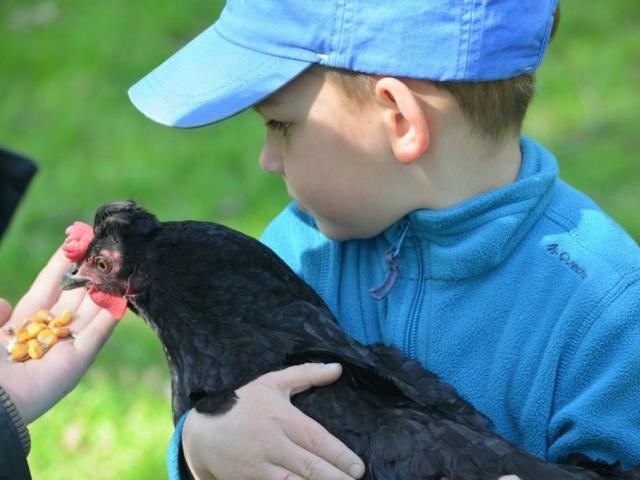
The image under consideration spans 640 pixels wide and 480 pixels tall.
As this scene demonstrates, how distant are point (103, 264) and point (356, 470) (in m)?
0.84

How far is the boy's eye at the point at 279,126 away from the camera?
248 cm

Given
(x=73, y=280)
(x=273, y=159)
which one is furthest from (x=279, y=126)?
(x=73, y=280)

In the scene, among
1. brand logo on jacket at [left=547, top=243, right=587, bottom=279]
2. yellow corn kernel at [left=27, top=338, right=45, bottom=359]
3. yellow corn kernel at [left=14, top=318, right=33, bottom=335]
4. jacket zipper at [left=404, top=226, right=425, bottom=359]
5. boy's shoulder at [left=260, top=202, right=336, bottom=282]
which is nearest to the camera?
brand logo on jacket at [left=547, top=243, right=587, bottom=279]

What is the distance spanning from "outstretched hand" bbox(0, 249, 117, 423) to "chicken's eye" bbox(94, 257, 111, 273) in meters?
0.31

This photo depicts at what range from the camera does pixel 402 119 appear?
95.3 inches

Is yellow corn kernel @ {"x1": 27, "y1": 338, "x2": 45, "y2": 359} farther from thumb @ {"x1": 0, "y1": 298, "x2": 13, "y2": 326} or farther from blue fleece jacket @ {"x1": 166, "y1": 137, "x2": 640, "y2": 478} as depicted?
blue fleece jacket @ {"x1": 166, "y1": 137, "x2": 640, "y2": 478}

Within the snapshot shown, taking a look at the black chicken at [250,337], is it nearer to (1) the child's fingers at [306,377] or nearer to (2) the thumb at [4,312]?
(1) the child's fingers at [306,377]

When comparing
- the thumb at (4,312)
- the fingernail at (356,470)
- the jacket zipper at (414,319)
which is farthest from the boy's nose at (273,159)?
the thumb at (4,312)

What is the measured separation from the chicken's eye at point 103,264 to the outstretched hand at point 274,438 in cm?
46

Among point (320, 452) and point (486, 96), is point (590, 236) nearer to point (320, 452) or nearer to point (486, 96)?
point (486, 96)

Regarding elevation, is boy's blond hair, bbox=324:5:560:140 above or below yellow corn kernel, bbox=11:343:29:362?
above

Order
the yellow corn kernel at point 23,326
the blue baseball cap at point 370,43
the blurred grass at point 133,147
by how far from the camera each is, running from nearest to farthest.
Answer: the blue baseball cap at point 370,43, the yellow corn kernel at point 23,326, the blurred grass at point 133,147

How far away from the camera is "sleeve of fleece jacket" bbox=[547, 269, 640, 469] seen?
7.64ft

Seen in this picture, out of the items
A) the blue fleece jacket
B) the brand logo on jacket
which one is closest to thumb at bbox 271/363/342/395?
the blue fleece jacket
